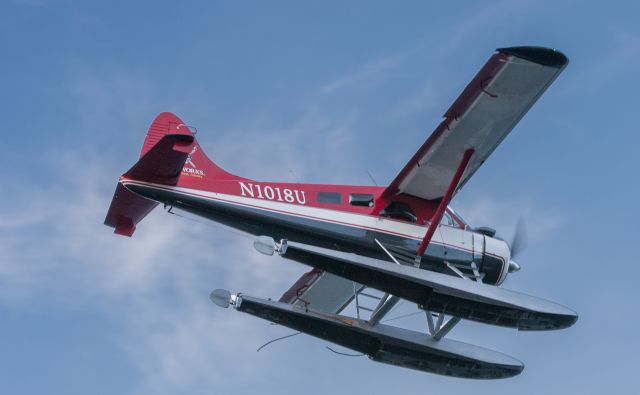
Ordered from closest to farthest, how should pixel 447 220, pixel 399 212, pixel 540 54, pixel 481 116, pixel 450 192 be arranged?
pixel 540 54
pixel 481 116
pixel 450 192
pixel 399 212
pixel 447 220

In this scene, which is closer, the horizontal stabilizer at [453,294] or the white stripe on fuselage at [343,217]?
the horizontal stabilizer at [453,294]

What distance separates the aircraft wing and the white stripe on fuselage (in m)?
0.66

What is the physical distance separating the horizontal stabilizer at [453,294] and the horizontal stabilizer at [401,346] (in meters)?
1.52

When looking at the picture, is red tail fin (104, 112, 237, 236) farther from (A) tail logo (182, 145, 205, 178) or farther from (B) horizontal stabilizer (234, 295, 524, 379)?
(B) horizontal stabilizer (234, 295, 524, 379)

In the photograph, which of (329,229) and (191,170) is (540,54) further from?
(191,170)

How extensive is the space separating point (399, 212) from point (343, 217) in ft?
3.78

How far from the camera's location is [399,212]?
59.8 feet

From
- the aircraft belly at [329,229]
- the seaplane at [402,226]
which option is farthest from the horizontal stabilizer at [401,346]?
the aircraft belly at [329,229]

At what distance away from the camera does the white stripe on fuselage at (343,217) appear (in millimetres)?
17047

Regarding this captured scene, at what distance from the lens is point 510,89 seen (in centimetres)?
1633

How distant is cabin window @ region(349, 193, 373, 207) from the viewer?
1803cm

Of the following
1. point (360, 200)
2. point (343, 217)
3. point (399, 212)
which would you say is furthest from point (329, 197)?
point (399, 212)

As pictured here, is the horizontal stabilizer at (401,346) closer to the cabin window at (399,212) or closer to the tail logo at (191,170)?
the cabin window at (399,212)

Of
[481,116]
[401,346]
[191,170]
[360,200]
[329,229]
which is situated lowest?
[401,346]
